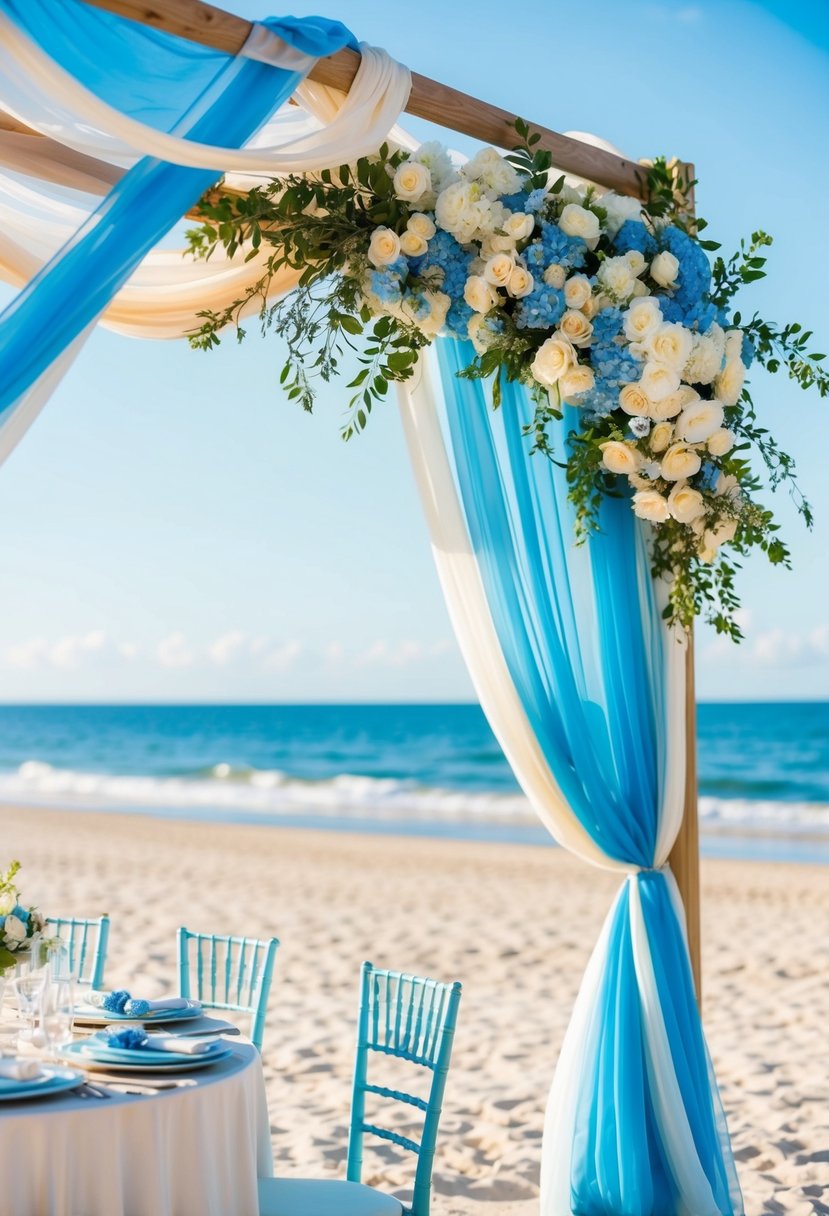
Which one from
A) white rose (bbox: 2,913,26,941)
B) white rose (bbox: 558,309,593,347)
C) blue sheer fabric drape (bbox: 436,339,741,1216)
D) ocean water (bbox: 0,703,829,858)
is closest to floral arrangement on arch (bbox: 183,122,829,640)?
white rose (bbox: 558,309,593,347)

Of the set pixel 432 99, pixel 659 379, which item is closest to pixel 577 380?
pixel 659 379

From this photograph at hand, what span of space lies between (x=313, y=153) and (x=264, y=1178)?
2.20m

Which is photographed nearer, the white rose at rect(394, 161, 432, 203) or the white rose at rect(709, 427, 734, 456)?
the white rose at rect(394, 161, 432, 203)

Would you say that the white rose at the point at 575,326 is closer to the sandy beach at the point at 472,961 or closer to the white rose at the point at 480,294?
the white rose at the point at 480,294

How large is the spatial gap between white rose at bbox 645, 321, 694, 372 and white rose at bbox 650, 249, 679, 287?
0.20 meters

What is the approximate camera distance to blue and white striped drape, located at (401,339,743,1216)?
130 inches

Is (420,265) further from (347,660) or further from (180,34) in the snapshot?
(347,660)

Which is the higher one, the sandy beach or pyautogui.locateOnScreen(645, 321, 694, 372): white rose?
pyautogui.locateOnScreen(645, 321, 694, 372): white rose

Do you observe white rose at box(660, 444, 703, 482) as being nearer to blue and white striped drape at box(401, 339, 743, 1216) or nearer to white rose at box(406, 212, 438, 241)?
blue and white striped drape at box(401, 339, 743, 1216)

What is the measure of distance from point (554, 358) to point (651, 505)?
1.48 ft

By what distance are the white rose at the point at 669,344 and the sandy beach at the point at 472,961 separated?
7.80 feet

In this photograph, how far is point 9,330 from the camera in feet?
7.38

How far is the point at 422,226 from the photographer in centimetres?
304

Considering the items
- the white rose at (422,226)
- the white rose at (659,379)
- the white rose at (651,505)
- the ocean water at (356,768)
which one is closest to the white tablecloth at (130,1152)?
the white rose at (651,505)
